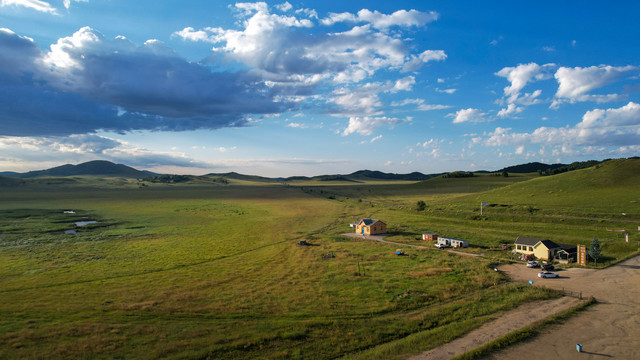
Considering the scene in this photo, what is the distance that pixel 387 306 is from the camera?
87.6 ft

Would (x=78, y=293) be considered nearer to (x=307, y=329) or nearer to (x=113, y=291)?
(x=113, y=291)

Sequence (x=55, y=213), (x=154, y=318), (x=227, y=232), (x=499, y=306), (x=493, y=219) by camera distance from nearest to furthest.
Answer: (x=154, y=318) < (x=499, y=306) < (x=227, y=232) < (x=493, y=219) < (x=55, y=213)

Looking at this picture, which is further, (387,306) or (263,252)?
(263,252)

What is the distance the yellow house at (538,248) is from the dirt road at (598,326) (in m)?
7.35

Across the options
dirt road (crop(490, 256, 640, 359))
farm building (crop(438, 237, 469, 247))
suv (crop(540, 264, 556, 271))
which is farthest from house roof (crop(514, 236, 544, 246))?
dirt road (crop(490, 256, 640, 359))

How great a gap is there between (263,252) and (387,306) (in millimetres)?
25336

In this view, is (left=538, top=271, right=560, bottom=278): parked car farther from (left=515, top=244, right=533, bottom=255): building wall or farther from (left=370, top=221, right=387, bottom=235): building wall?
(left=370, top=221, right=387, bottom=235): building wall

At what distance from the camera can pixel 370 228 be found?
201 feet

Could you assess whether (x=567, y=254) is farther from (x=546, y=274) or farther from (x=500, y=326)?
(x=500, y=326)

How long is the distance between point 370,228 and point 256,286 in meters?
33.4

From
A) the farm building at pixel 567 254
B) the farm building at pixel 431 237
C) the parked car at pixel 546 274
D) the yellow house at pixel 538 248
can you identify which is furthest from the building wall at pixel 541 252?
the farm building at pixel 431 237

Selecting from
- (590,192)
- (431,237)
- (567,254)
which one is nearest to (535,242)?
(567,254)

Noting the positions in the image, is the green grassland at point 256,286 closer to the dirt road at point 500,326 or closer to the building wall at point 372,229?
the dirt road at point 500,326

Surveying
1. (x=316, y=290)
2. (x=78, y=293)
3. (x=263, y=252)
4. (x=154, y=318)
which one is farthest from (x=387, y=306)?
(x=78, y=293)
